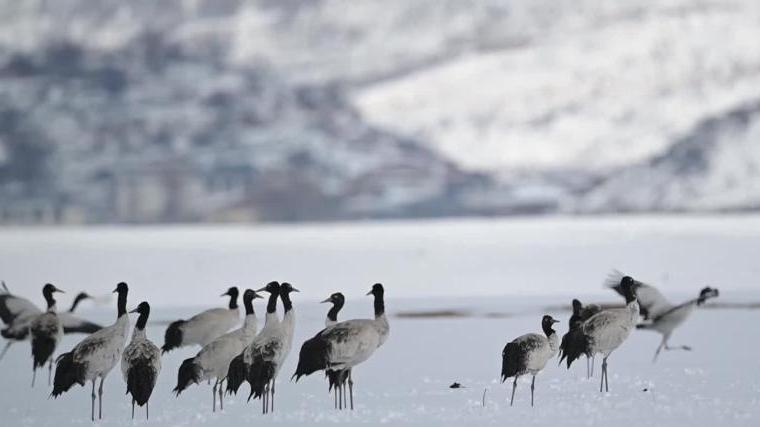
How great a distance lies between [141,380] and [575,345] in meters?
3.57

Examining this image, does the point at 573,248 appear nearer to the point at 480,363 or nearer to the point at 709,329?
the point at 709,329

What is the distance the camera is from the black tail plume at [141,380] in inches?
396

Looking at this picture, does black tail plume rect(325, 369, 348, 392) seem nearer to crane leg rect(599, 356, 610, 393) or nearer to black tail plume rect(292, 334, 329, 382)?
black tail plume rect(292, 334, 329, 382)

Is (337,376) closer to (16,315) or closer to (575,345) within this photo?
(575,345)

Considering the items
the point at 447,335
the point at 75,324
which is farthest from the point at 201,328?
the point at 447,335

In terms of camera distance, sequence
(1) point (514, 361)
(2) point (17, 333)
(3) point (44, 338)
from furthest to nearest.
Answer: (2) point (17, 333) → (3) point (44, 338) → (1) point (514, 361)

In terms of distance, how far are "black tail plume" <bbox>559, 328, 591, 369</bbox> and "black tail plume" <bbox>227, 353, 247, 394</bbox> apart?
2.70m

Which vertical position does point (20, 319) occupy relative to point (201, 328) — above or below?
above

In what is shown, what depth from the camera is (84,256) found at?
42.3 m

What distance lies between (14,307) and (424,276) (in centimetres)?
1713

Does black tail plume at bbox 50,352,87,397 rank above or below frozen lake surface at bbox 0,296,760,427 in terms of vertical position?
above

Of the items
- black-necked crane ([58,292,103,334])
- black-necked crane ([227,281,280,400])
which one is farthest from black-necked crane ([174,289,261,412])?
black-necked crane ([58,292,103,334])

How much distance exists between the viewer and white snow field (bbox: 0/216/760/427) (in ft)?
34.1

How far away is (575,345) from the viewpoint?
11.5 meters
